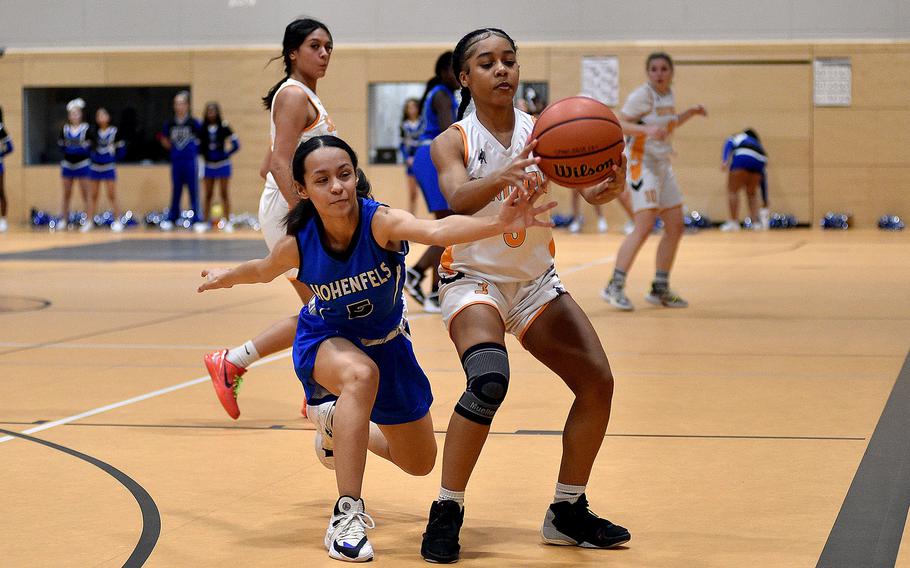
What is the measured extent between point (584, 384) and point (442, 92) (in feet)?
18.1

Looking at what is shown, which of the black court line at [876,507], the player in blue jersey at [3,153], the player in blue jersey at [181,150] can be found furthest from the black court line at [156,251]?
the black court line at [876,507]

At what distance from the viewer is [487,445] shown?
5133mm

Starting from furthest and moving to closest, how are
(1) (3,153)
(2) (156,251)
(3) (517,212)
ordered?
1. (1) (3,153)
2. (2) (156,251)
3. (3) (517,212)

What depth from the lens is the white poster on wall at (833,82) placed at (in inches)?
809

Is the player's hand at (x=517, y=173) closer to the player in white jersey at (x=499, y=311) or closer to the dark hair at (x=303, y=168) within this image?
the player in white jersey at (x=499, y=311)

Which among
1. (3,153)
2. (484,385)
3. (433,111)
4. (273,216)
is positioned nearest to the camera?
(484,385)

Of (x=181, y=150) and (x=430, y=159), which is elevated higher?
(x=430, y=159)

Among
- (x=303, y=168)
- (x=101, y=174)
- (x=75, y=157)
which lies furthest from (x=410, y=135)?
(x=303, y=168)

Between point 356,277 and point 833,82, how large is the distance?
18197 mm

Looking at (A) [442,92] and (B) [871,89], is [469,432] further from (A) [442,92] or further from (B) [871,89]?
(B) [871,89]

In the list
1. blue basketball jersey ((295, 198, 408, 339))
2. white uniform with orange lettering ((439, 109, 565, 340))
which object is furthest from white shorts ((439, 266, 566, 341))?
blue basketball jersey ((295, 198, 408, 339))

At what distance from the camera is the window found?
74.3ft

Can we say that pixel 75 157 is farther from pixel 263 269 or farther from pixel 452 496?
pixel 452 496

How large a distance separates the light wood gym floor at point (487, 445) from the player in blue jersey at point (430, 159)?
408mm
